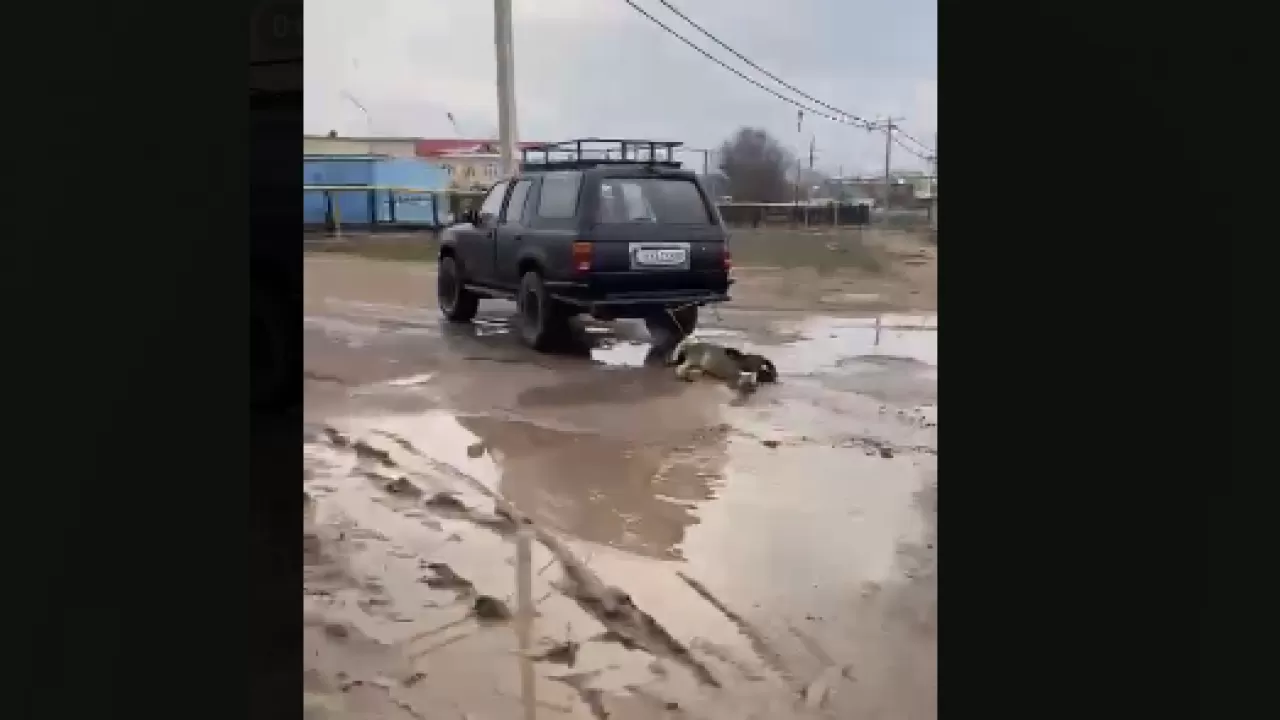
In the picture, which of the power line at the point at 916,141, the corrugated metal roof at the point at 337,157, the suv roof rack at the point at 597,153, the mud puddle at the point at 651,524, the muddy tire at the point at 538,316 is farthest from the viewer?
the corrugated metal roof at the point at 337,157

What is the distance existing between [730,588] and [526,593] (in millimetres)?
519

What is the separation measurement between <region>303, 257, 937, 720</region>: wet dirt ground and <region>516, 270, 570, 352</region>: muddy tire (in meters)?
0.04

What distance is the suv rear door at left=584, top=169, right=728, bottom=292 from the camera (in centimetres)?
301

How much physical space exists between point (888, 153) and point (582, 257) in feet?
2.77

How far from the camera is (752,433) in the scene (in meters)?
2.97

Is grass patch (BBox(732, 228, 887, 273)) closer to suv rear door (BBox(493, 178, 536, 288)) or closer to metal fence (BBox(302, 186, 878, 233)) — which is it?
suv rear door (BBox(493, 178, 536, 288))

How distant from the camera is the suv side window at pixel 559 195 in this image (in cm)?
306

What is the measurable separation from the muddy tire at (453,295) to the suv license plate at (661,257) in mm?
487

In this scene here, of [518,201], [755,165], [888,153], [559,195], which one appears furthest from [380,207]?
[888,153]

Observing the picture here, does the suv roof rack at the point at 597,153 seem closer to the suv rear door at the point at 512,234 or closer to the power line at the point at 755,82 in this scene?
the suv rear door at the point at 512,234

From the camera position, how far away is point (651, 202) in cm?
303

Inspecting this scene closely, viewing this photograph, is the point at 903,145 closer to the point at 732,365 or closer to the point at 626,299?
the point at 732,365

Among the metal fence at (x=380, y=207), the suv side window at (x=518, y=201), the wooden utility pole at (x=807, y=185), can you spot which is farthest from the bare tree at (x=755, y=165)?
the metal fence at (x=380, y=207)
